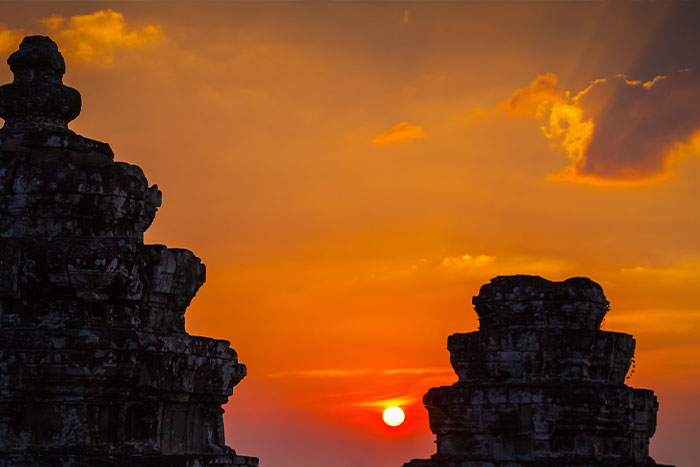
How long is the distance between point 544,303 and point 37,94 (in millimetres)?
14529

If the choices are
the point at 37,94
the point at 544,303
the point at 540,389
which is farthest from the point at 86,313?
the point at 544,303

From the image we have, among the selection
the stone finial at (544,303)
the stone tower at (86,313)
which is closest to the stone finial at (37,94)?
the stone tower at (86,313)

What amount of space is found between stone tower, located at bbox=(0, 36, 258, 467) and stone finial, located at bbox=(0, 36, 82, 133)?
2cm

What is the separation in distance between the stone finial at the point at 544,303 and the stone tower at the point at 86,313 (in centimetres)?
1268

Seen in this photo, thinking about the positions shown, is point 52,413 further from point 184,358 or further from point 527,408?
point 527,408

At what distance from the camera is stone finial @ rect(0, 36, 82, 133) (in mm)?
16031

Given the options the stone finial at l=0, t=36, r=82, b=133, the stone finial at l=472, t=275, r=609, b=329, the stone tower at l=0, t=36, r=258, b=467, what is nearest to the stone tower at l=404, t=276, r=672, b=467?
the stone finial at l=472, t=275, r=609, b=329

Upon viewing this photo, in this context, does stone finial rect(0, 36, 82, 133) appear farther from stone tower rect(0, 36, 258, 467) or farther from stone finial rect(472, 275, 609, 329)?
stone finial rect(472, 275, 609, 329)

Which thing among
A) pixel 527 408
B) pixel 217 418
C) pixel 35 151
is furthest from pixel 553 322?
pixel 35 151

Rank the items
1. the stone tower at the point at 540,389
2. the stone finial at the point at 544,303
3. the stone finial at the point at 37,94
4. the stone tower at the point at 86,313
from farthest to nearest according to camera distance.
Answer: the stone finial at the point at 544,303 < the stone tower at the point at 540,389 < the stone finial at the point at 37,94 < the stone tower at the point at 86,313

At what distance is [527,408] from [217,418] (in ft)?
40.6

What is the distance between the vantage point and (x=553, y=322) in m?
27.7

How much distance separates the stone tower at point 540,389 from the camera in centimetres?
2698

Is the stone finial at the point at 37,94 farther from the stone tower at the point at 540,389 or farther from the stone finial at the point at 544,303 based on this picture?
the stone finial at the point at 544,303
